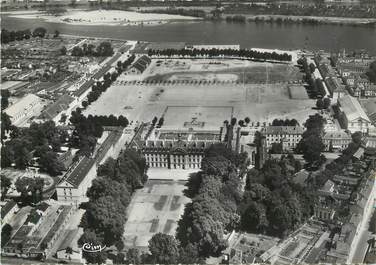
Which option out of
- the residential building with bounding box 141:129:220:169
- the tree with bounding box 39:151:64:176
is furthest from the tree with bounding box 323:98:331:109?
the tree with bounding box 39:151:64:176

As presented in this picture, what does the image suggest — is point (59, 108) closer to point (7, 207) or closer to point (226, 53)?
point (7, 207)

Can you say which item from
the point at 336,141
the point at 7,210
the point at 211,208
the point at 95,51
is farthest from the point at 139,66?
the point at 211,208

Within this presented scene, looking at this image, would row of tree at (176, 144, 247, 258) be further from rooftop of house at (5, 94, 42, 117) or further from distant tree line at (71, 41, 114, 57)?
distant tree line at (71, 41, 114, 57)

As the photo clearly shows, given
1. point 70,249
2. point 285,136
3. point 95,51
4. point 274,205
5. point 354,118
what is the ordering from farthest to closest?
point 95,51, point 354,118, point 285,136, point 274,205, point 70,249

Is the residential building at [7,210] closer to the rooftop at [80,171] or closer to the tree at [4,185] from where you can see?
the tree at [4,185]

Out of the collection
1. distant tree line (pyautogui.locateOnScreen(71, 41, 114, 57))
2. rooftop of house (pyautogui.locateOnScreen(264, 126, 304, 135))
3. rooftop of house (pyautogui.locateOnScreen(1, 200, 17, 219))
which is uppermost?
distant tree line (pyautogui.locateOnScreen(71, 41, 114, 57))

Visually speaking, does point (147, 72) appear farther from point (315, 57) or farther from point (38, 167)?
point (38, 167)
